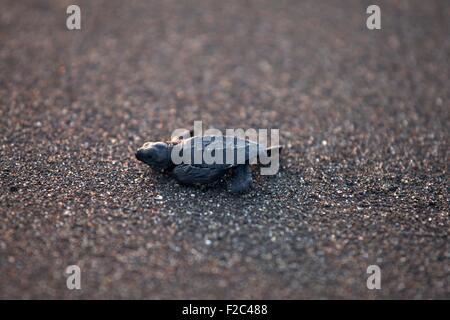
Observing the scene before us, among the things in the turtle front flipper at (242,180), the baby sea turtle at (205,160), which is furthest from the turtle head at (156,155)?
the turtle front flipper at (242,180)

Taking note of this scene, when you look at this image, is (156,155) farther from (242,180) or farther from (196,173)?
(242,180)

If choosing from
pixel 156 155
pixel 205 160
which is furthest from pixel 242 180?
pixel 156 155

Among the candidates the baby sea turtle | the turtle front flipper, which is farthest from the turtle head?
the turtle front flipper

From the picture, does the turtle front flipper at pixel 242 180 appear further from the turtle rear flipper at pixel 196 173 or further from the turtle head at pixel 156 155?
the turtle head at pixel 156 155

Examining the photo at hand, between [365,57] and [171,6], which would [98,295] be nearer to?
[365,57]

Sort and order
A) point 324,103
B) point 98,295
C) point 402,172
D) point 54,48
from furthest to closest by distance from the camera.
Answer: point 54,48 < point 324,103 < point 402,172 < point 98,295

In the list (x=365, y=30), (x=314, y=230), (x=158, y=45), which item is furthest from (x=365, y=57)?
(x=314, y=230)
